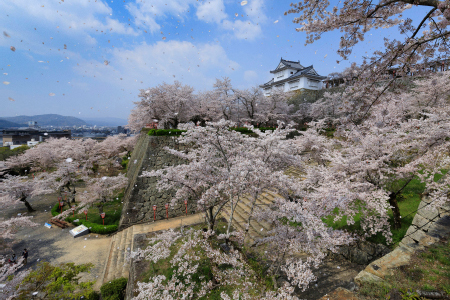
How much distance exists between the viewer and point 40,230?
38.6 feet

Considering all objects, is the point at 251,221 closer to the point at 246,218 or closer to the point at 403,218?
the point at 246,218

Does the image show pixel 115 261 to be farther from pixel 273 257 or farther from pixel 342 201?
pixel 342 201

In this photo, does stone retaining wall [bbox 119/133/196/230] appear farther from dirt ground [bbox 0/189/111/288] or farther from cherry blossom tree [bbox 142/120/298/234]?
cherry blossom tree [bbox 142/120/298/234]

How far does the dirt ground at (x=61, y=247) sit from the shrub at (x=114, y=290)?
2138 millimetres

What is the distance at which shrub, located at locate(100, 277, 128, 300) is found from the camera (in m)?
6.30

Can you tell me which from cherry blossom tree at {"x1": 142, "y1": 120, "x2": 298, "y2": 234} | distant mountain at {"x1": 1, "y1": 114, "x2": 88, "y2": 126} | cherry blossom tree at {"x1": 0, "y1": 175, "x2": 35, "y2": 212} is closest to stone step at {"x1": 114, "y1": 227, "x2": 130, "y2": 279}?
cherry blossom tree at {"x1": 142, "y1": 120, "x2": 298, "y2": 234}

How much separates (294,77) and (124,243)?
95.3ft

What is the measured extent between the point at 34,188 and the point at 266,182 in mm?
17872

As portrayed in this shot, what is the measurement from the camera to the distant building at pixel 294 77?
26578 millimetres

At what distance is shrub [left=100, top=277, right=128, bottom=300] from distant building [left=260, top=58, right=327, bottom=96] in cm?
2455

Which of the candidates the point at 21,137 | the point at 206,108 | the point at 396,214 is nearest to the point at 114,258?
the point at 396,214

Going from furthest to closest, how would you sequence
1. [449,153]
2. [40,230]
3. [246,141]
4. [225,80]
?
1. [225,80]
2. [40,230]
3. [246,141]
4. [449,153]

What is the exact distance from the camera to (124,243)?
9.39 meters

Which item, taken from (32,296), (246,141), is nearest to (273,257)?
(246,141)
